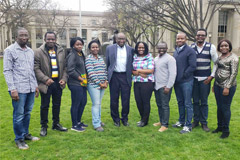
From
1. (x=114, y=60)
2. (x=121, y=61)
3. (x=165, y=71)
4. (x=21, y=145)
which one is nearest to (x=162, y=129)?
(x=165, y=71)

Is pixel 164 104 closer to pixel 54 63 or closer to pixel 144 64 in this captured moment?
pixel 144 64

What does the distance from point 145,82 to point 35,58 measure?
8.23 feet

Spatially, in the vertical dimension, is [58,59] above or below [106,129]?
above

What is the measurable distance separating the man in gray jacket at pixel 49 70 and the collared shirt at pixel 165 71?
2114 mm

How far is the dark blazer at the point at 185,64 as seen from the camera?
4.64m

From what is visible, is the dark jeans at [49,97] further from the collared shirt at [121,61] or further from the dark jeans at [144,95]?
the dark jeans at [144,95]

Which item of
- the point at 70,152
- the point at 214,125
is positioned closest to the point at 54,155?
the point at 70,152

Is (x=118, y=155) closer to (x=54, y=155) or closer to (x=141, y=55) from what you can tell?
(x=54, y=155)

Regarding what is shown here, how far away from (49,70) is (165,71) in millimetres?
2557

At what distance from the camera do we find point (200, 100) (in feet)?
16.5

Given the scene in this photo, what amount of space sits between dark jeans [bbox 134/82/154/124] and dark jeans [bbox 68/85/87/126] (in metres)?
1.29

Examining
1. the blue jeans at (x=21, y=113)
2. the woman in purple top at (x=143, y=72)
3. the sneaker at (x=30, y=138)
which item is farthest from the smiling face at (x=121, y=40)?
the sneaker at (x=30, y=138)

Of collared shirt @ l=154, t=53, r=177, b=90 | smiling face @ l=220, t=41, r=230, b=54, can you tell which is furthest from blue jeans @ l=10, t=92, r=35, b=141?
smiling face @ l=220, t=41, r=230, b=54

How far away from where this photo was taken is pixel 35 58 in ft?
14.6
